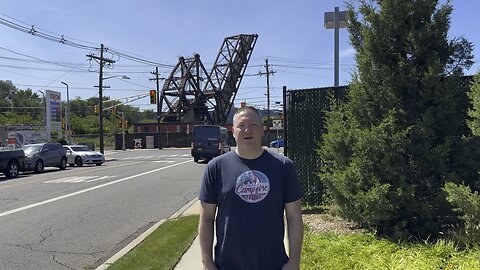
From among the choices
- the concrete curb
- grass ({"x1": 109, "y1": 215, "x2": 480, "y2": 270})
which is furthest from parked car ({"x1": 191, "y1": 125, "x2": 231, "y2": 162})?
grass ({"x1": 109, "y1": 215, "x2": 480, "y2": 270})

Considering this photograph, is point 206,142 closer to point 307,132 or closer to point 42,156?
point 42,156

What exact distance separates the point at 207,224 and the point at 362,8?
4.41 meters

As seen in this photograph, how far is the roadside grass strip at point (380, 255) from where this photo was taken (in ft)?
14.4

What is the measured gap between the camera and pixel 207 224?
9.58ft

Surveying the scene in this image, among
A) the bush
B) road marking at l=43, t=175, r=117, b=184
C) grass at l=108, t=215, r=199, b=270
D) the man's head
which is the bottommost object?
A: road marking at l=43, t=175, r=117, b=184

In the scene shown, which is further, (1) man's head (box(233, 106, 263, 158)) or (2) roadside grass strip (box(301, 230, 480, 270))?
(2) roadside grass strip (box(301, 230, 480, 270))

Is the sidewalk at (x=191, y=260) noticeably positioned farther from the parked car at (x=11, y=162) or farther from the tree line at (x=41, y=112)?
the tree line at (x=41, y=112)

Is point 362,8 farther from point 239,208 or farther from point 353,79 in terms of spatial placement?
point 239,208

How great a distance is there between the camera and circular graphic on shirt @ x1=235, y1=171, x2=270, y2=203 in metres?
2.73

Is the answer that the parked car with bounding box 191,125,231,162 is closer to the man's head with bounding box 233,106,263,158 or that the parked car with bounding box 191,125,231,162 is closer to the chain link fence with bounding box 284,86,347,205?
the chain link fence with bounding box 284,86,347,205

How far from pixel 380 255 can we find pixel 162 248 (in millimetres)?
3312

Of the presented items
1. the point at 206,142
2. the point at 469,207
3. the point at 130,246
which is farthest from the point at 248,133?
the point at 206,142

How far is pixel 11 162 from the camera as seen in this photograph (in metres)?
20.9

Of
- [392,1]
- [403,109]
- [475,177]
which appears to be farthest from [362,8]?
[475,177]
